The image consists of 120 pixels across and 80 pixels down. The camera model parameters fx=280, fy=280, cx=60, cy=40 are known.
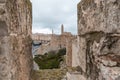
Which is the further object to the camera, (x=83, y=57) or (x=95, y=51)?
(x=83, y=57)

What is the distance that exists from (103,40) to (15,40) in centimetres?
92

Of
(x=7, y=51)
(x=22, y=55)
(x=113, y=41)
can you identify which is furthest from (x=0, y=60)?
(x=113, y=41)

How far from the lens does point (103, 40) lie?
257 centimetres

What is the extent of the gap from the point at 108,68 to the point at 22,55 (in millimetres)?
1033

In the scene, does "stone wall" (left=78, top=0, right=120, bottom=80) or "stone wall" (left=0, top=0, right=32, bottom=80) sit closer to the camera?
"stone wall" (left=78, top=0, right=120, bottom=80)

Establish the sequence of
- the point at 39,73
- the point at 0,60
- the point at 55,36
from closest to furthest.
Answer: the point at 0,60, the point at 39,73, the point at 55,36

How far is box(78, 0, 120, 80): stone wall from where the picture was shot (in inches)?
96.3

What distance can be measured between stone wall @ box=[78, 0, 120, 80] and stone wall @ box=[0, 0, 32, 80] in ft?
2.32

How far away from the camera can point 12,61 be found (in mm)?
2732

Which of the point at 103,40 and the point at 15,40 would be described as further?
the point at 15,40

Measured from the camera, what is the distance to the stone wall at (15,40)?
2.67 m

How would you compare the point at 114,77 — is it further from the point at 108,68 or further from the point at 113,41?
the point at 113,41

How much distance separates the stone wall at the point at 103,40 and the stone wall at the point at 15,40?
2.32 feet

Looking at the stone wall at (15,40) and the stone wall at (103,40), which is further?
the stone wall at (15,40)
